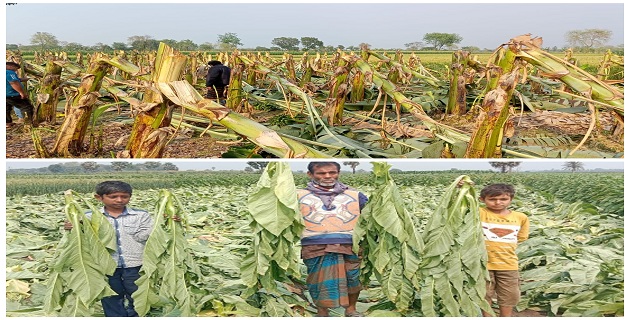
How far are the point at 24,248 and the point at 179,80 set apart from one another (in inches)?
102

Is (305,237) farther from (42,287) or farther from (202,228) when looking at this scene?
(202,228)

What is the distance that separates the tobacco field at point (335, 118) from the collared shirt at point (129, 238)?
0.44 metres

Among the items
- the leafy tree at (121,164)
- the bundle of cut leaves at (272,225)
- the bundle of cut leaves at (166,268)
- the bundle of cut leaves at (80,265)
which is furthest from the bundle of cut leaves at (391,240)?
the leafy tree at (121,164)

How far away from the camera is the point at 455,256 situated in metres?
3.01

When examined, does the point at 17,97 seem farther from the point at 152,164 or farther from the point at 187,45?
the point at 187,45

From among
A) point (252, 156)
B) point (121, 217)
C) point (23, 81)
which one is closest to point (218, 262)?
point (252, 156)

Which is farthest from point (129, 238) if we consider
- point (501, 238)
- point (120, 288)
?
point (501, 238)

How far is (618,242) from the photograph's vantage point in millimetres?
4715

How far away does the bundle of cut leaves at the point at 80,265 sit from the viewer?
115 inches

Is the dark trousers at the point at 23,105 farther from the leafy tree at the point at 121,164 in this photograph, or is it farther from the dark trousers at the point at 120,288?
the dark trousers at the point at 120,288

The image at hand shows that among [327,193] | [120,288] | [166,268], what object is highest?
[327,193]

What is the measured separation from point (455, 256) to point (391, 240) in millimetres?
358

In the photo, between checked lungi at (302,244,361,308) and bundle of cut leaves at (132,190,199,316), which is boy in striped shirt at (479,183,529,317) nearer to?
checked lungi at (302,244,361,308)

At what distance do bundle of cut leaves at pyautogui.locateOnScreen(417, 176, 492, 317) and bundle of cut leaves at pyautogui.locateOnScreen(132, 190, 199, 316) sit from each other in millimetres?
1336
